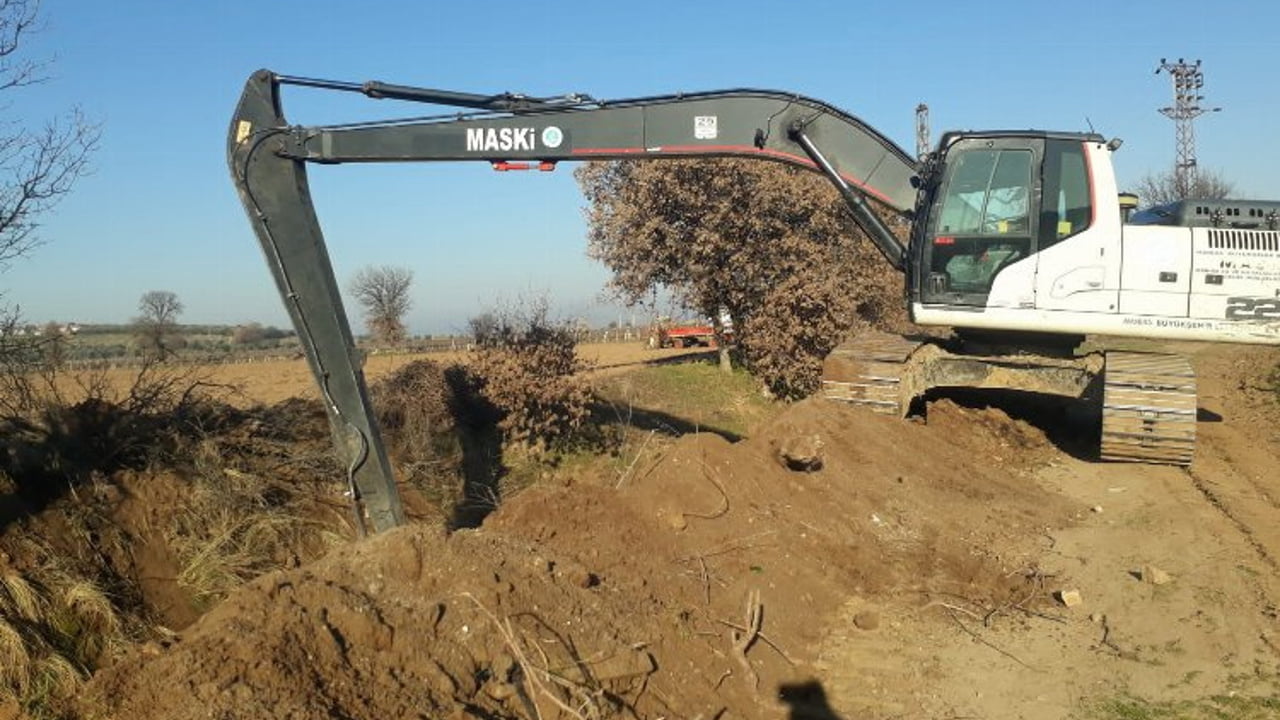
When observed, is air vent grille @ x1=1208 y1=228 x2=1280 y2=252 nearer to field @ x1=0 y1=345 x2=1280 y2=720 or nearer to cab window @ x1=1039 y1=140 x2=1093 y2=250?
cab window @ x1=1039 y1=140 x2=1093 y2=250

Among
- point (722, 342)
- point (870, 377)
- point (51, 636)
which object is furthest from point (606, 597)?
point (722, 342)

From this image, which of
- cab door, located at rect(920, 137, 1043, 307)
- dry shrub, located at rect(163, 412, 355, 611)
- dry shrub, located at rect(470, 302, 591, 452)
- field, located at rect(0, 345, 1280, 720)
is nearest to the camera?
field, located at rect(0, 345, 1280, 720)

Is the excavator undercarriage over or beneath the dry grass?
over

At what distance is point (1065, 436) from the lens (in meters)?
12.4

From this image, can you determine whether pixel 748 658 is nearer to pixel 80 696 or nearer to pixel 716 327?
pixel 80 696

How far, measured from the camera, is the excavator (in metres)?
8.38

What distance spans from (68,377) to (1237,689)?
9.80 m

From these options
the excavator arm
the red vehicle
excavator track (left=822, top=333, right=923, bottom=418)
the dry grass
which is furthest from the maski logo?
the red vehicle

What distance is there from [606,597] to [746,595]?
1.13m

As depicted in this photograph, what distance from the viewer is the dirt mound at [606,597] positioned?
450cm

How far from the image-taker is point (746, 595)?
635 centimetres

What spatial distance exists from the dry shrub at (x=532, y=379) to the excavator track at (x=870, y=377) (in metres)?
3.68

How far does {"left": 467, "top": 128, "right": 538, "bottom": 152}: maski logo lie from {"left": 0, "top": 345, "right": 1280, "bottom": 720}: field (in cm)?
283

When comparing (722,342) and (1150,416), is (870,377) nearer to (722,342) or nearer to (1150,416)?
(1150,416)
